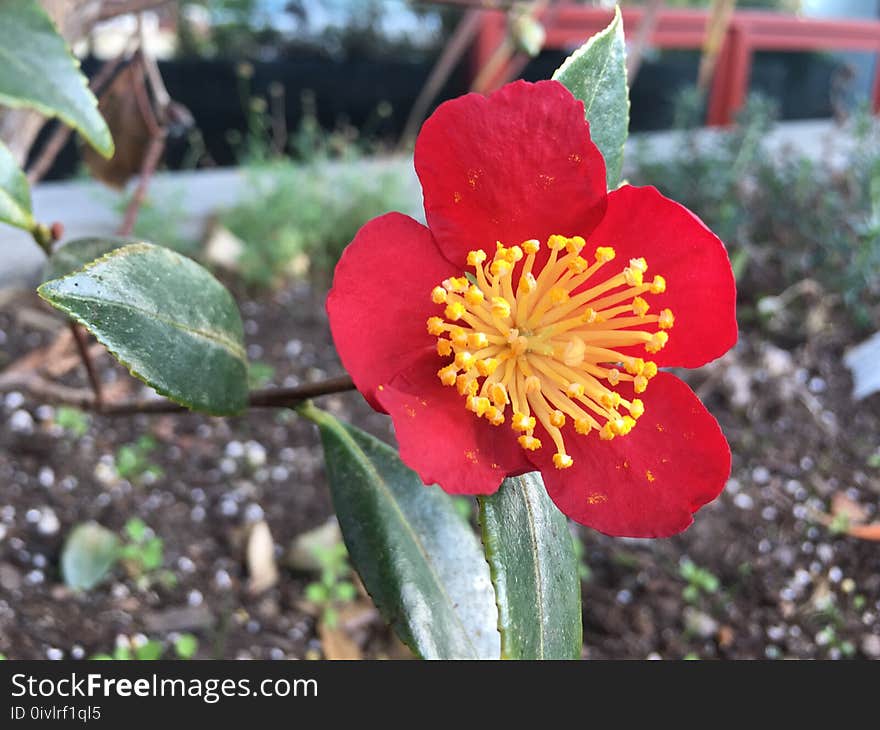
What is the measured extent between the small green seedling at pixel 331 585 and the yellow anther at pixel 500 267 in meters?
0.83

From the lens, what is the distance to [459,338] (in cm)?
63

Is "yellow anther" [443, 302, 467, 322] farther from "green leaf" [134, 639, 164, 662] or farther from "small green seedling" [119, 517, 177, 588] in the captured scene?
"small green seedling" [119, 517, 177, 588]

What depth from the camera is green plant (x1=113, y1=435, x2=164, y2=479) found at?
160 cm

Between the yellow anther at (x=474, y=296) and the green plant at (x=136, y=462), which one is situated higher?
the yellow anther at (x=474, y=296)

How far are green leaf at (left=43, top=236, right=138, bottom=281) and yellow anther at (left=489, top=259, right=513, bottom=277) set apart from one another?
35cm

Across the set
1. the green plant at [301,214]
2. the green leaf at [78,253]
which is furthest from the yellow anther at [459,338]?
the green plant at [301,214]

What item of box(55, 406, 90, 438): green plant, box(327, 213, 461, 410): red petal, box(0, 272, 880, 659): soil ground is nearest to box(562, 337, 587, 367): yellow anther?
box(327, 213, 461, 410): red petal

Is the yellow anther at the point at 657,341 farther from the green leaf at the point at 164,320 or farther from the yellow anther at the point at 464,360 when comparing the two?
the green leaf at the point at 164,320

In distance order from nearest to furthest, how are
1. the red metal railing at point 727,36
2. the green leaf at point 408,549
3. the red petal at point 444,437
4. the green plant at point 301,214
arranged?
the red petal at point 444,437 → the green leaf at point 408,549 → the green plant at point 301,214 → the red metal railing at point 727,36

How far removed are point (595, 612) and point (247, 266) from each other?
140 cm

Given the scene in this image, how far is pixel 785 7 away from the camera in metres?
5.48

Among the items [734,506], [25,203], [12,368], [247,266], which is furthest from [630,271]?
[247,266]

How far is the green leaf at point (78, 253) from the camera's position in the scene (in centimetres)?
77

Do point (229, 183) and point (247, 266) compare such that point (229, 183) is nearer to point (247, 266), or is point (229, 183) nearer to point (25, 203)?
point (247, 266)
